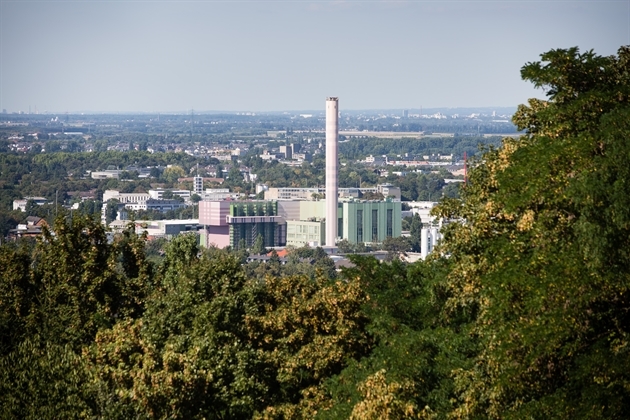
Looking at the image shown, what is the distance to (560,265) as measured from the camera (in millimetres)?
10992

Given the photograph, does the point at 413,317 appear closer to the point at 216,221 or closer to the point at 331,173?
the point at 216,221

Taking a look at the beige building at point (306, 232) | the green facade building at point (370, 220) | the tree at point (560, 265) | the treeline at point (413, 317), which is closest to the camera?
the tree at point (560, 265)

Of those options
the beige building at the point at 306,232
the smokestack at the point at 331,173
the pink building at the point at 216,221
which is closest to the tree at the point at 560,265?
the pink building at the point at 216,221

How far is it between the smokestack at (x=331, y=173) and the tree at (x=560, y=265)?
226ft

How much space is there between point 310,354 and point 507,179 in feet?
10.4

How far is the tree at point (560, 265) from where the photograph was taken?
35.4ft

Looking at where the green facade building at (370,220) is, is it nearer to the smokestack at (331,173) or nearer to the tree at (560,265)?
the smokestack at (331,173)

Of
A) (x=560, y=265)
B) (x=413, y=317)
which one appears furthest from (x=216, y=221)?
(x=560, y=265)

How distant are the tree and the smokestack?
6880 centimetres

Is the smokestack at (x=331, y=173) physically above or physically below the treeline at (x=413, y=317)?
below

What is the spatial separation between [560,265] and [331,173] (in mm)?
81002

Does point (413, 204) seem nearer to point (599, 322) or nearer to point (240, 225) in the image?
point (240, 225)

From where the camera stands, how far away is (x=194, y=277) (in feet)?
50.4

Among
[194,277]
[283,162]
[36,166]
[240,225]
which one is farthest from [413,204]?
[194,277]
